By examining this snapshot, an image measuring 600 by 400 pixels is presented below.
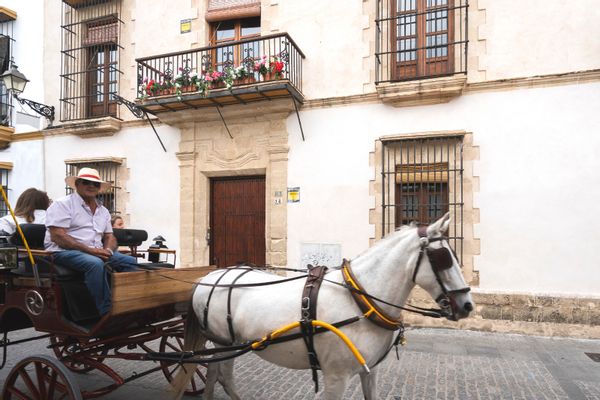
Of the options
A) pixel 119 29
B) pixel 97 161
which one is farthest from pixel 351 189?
pixel 119 29

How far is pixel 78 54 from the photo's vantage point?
9344 millimetres

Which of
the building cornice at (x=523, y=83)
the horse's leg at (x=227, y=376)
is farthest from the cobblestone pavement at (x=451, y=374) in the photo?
the building cornice at (x=523, y=83)

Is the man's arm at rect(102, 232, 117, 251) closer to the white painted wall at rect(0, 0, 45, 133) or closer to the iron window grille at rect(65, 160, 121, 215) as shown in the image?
the iron window grille at rect(65, 160, 121, 215)

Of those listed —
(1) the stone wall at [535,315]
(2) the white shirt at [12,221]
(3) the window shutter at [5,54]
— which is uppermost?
(3) the window shutter at [5,54]

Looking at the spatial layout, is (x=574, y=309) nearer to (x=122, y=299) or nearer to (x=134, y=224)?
(x=122, y=299)

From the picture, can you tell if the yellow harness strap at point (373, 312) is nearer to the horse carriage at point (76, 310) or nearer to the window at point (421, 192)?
the horse carriage at point (76, 310)

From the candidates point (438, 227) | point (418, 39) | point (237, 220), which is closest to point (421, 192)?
point (418, 39)

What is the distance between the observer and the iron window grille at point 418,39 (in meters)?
6.75

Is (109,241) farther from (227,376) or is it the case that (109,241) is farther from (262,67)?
(262,67)

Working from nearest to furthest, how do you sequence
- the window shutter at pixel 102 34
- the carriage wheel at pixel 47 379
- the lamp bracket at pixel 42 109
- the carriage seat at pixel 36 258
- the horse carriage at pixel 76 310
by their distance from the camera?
1. the carriage wheel at pixel 47 379
2. the horse carriage at pixel 76 310
3. the carriage seat at pixel 36 258
4. the window shutter at pixel 102 34
5. the lamp bracket at pixel 42 109

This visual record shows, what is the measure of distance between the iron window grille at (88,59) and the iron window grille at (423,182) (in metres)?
6.25

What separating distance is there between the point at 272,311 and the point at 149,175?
6.55 meters

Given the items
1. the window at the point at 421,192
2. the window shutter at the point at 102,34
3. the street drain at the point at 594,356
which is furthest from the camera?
the window shutter at the point at 102,34

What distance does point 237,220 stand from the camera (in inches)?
320
